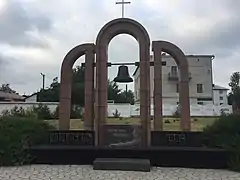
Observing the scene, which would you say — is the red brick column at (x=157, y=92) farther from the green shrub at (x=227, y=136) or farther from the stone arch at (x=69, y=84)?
the stone arch at (x=69, y=84)

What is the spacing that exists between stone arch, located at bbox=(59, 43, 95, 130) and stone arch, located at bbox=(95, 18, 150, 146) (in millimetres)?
684

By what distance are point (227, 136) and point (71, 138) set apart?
15.3ft

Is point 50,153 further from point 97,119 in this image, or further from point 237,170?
point 237,170

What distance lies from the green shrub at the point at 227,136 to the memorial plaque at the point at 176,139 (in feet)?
0.91

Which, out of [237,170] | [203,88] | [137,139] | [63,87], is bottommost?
[237,170]

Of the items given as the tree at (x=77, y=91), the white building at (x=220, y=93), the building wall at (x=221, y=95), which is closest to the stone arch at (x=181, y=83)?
the tree at (x=77, y=91)

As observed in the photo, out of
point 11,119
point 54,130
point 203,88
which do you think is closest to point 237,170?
point 54,130

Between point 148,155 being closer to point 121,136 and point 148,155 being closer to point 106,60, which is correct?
point 121,136

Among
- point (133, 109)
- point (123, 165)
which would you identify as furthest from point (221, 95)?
point (123, 165)

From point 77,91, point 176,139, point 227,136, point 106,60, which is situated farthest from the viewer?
point 77,91

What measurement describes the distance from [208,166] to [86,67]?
200 inches

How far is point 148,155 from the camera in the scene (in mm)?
9258

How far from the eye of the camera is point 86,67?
11.7m

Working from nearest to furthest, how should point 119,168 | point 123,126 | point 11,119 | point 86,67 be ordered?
1. point 119,168
2. point 123,126
3. point 11,119
4. point 86,67
